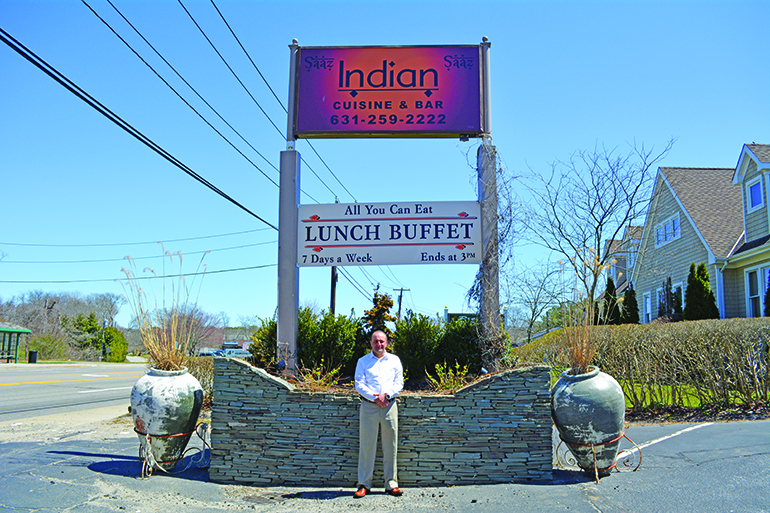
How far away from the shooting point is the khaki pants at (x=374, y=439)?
5254 mm

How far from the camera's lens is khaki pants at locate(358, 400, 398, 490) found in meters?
5.25

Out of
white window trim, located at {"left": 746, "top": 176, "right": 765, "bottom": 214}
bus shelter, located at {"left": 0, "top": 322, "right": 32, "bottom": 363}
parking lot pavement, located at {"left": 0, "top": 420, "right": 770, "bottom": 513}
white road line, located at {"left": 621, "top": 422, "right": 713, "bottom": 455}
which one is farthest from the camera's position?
bus shelter, located at {"left": 0, "top": 322, "right": 32, "bottom": 363}

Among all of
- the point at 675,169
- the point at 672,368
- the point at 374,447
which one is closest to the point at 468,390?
the point at 374,447

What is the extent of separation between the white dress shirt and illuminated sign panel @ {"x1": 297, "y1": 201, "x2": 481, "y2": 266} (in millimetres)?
2564

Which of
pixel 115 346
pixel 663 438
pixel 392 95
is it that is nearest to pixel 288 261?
pixel 392 95

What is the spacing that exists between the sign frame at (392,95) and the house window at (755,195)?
13015 mm

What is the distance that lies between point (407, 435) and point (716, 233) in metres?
17.4

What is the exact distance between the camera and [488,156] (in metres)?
7.96

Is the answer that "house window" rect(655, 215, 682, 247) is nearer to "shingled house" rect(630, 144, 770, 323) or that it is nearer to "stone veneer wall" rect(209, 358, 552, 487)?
"shingled house" rect(630, 144, 770, 323)

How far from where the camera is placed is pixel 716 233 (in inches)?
734

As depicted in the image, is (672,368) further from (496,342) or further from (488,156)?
(488,156)

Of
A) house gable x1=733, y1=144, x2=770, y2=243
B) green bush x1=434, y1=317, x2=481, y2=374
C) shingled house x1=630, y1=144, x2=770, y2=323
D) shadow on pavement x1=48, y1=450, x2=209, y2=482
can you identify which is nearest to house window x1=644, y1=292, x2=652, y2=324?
shingled house x1=630, y1=144, x2=770, y2=323

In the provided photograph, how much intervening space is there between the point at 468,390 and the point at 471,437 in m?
0.46

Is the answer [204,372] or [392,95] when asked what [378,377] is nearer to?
[392,95]
